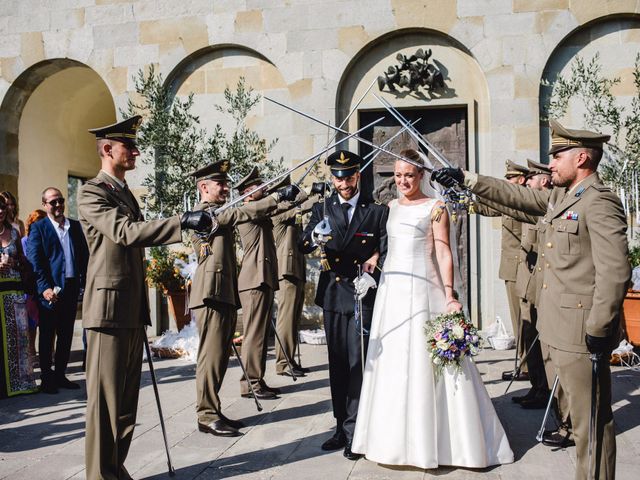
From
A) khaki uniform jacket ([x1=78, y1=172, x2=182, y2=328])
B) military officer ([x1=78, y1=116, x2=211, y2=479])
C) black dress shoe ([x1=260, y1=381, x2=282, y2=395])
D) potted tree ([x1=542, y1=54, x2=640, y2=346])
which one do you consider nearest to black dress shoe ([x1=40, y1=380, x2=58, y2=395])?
black dress shoe ([x1=260, y1=381, x2=282, y2=395])

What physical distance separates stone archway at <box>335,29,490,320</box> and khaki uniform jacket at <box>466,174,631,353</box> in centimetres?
504

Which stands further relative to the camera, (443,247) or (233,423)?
(233,423)

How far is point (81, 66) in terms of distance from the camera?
10.1 m

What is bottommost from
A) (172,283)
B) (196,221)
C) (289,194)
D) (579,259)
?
(172,283)

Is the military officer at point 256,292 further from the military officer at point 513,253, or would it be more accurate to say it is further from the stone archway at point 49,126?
the stone archway at point 49,126

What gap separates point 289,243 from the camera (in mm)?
7164

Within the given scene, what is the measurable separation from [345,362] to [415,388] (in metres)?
0.66

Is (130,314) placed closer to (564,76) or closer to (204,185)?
(204,185)

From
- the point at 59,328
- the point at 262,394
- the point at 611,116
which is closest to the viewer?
the point at 262,394

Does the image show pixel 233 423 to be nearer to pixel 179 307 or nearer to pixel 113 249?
pixel 113 249

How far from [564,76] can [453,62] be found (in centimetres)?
152

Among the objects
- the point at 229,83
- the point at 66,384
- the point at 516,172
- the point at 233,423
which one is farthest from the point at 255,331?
the point at 229,83

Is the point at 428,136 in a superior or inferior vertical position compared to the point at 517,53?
inferior

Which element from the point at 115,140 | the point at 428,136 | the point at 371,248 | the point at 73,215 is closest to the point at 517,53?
the point at 428,136
